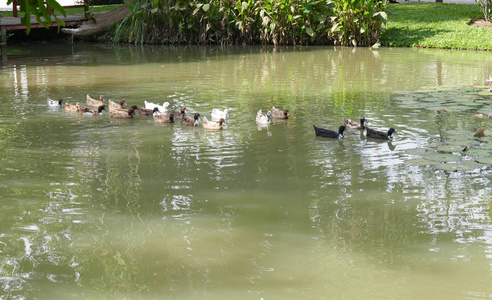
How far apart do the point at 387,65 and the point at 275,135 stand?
9.65 m

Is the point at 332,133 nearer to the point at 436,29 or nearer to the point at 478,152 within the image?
the point at 478,152

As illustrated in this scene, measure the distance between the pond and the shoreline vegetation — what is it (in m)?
10.7

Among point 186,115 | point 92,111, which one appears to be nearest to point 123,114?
point 92,111

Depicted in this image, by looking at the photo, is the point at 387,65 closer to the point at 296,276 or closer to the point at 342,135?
the point at 342,135

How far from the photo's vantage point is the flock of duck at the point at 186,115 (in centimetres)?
961

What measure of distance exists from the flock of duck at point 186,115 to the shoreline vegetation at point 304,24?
533 inches

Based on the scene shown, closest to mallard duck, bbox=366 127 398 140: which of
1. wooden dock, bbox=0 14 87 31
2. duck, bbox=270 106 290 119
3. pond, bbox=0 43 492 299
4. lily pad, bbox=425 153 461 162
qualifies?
pond, bbox=0 43 492 299

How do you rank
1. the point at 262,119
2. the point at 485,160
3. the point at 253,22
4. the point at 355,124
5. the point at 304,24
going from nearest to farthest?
the point at 485,160 → the point at 355,124 → the point at 262,119 → the point at 304,24 → the point at 253,22

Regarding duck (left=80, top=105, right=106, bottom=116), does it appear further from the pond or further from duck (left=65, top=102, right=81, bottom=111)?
duck (left=65, top=102, right=81, bottom=111)

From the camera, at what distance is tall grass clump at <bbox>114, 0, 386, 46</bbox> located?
24.0m

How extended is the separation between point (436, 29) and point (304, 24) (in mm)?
5166

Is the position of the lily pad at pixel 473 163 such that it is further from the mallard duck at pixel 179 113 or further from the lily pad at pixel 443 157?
the mallard duck at pixel 179 113

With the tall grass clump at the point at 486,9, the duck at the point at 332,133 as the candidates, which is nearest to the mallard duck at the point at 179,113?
the duck at the point at 332,133

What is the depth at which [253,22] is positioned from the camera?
86.6ft
